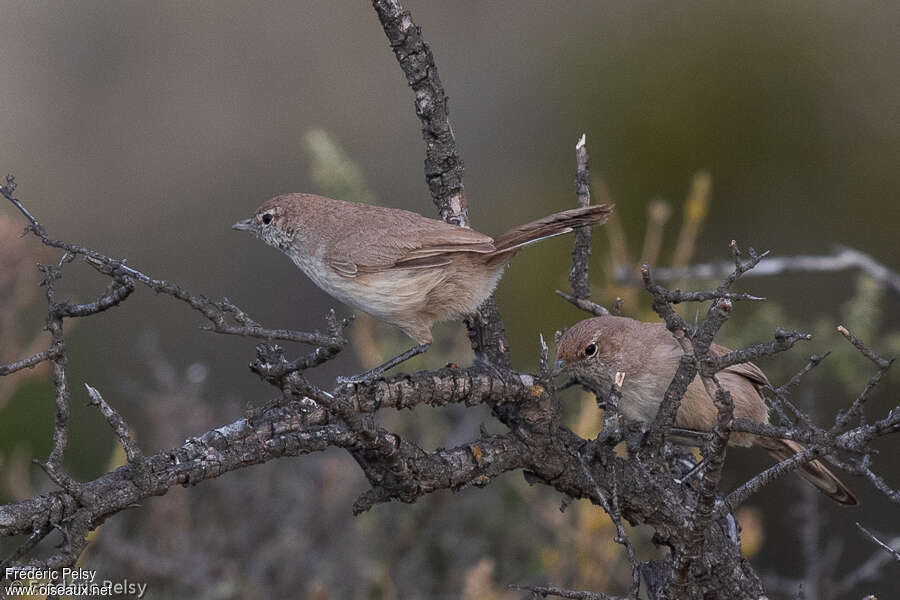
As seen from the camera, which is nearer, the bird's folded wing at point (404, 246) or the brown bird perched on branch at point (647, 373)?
the bird's folded wing at point (404, 246)

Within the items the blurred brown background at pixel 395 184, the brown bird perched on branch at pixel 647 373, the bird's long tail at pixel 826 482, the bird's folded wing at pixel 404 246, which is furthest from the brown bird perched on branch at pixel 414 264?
the bird's long tail at pixel 826 482

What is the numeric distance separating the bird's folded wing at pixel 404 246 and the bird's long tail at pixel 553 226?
0.25ft

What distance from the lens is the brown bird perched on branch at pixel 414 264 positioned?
13.8 feet

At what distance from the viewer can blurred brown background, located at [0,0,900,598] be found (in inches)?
252

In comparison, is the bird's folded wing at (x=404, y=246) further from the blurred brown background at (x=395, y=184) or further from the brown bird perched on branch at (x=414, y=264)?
the blurred brown background at (x=395, y=184)

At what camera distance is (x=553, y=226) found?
4121 millimetres

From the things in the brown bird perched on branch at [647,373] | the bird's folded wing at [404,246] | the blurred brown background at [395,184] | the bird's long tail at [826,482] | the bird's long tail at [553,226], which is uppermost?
the blurred brown background at [395,184]

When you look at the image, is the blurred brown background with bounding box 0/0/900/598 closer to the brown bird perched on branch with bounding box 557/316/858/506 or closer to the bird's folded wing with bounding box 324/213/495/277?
the brown bird perched on branch with bounding box 557/316/858/506

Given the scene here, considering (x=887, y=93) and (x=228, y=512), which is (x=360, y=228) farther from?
(x=887, y=93)

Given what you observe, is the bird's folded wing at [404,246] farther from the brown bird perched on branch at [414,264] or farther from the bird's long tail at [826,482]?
the bird's long tail at [826,482]

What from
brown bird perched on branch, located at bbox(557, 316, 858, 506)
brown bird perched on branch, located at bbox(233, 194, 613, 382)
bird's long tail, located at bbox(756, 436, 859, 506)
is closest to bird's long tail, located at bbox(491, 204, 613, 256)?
brown bird perched on branch, located at bbox(233, 194, 613, 382)

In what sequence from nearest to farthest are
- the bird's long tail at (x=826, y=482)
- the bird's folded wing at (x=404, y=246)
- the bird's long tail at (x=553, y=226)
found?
the bird's long tail at (x=553, y=226) → the bird's folded wing at (x=404, y=246) → the bird's long tail at (x=826, y=482)

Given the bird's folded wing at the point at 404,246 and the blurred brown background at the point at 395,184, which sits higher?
the blurred brown background at the point at 395,184

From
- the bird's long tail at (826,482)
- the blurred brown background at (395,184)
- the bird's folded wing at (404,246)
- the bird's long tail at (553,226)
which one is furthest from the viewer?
the blurred brown background at (395,184)
